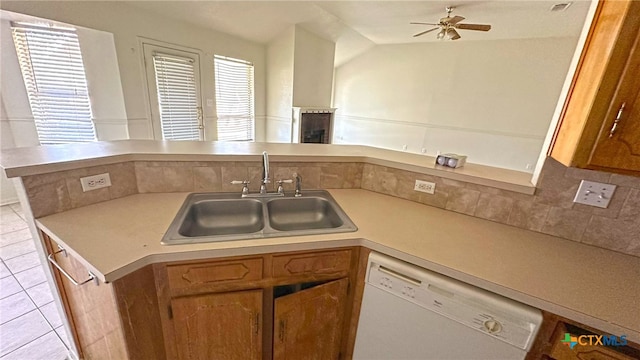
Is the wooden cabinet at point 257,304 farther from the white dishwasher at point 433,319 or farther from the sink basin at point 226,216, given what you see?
the sink basin at point 226,216

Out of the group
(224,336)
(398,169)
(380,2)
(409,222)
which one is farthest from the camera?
(380,2)

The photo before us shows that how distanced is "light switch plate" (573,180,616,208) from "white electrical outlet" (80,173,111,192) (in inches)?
88.7

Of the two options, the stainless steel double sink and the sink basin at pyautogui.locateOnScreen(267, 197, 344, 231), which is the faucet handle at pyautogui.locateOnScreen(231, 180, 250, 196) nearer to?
the stainless steel double sink

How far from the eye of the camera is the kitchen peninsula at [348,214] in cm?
85

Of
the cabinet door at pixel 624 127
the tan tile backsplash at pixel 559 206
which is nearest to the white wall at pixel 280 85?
the tan tile backsplash at pixel 559 206

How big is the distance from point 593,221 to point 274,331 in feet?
4.97

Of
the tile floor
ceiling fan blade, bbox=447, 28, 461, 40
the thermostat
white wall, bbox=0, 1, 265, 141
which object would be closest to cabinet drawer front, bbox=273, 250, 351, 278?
the thermostat

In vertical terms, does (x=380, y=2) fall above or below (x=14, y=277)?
above

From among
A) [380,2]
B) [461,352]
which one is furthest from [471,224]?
[380,2]

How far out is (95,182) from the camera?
1.23 m

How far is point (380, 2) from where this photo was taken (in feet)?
11.0

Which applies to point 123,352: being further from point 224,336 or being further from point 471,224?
point 471,224

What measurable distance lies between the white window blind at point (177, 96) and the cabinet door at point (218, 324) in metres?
3.64

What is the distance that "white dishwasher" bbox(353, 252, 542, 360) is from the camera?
84 cm
